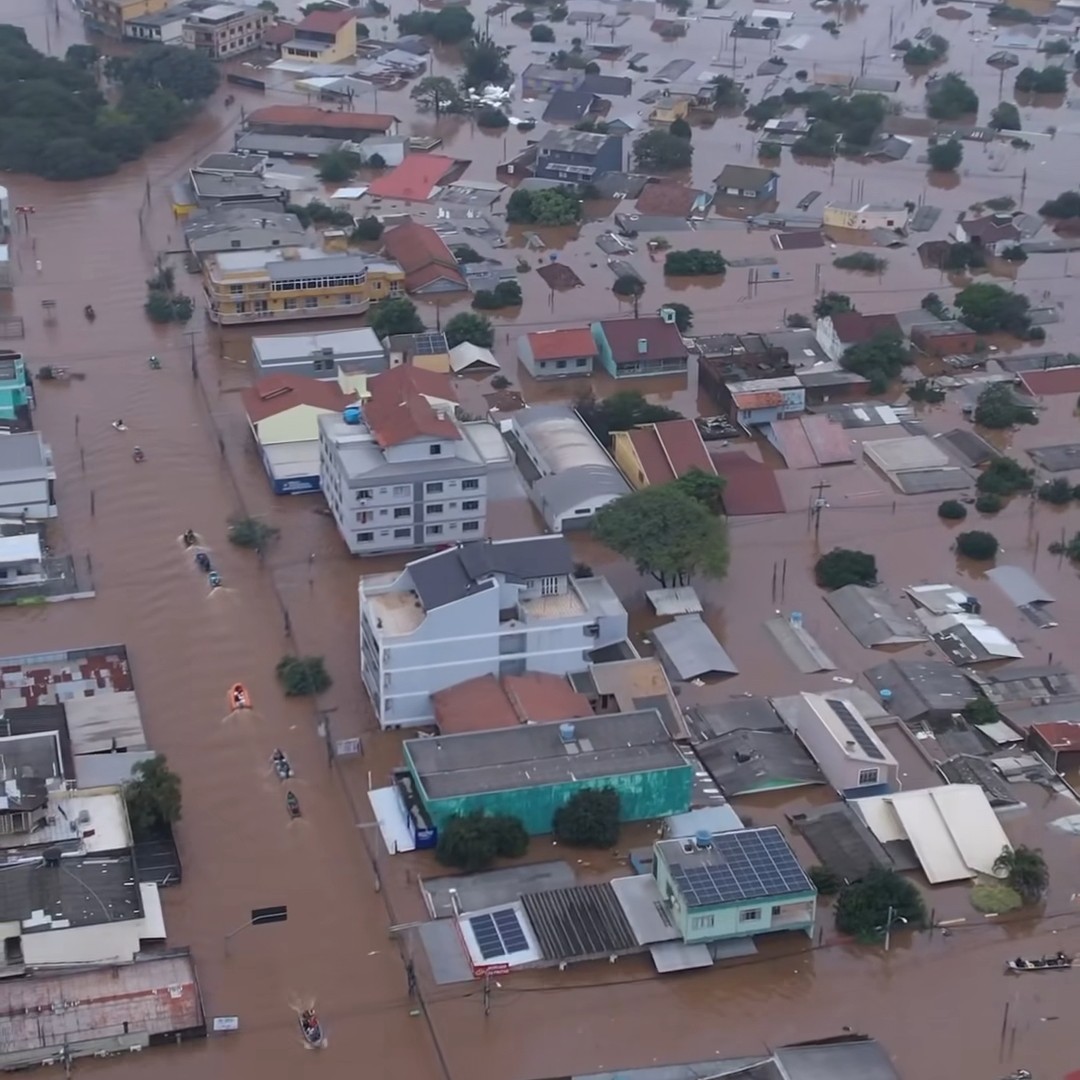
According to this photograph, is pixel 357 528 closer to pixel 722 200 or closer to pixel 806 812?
pixel 806 812

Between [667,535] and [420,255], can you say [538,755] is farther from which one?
[420,255]

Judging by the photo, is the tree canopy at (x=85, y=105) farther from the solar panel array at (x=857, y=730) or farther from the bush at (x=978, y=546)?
the solar panel array at (x=857, y=730)

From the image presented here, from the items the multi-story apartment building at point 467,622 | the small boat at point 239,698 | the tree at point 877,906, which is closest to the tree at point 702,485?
the multi-story apartment building at point 467,622

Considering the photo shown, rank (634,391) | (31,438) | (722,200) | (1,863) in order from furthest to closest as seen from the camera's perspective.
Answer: (722,200)
(634,391)
(31,438)
(1,863)

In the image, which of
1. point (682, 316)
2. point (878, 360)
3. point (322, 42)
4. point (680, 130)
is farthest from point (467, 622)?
point (322, 42)

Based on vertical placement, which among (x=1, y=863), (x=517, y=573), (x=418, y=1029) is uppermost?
(x=517, y=573)

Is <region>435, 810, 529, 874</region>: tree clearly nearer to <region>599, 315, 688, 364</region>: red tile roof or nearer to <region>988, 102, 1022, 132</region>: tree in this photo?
<region>599, 315, 688, 364</region>: red tile roof

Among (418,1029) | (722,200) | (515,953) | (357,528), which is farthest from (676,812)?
(722,200)

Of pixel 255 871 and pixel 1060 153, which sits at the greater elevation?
pixel 1060 153
